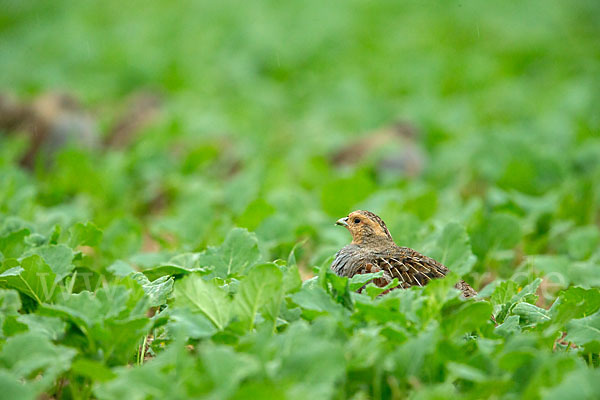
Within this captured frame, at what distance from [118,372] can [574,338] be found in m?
2.11

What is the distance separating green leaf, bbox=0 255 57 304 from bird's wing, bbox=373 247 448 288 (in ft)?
5.70

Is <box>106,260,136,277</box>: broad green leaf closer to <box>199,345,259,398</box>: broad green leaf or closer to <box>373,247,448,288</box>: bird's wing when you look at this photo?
<box>373,247,448,288</box>: bird's wing

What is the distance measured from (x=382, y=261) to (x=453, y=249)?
2.35 feet

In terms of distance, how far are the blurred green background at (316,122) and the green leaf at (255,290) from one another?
5.81 ft

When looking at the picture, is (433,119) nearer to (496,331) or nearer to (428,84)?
(428,84)

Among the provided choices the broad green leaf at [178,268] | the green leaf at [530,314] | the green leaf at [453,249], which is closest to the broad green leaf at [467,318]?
the green leaf at [530,314]

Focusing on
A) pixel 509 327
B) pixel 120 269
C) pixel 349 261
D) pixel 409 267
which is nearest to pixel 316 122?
pixel 120 269

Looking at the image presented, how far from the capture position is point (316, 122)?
11.8 m

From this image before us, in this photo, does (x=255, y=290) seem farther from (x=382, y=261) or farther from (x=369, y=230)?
(x=369, y=230)

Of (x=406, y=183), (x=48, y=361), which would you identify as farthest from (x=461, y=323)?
(x=406, y=183)

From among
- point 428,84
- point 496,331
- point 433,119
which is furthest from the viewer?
point 428,84

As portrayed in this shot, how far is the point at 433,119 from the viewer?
10969 millimetres

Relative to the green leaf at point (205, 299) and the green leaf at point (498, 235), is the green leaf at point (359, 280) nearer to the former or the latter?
the green leaf at point (205, 299)

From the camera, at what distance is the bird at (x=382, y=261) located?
13.5ft
